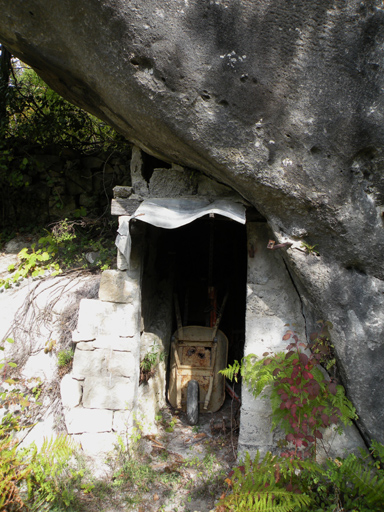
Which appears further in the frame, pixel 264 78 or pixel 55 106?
pixel 55 106

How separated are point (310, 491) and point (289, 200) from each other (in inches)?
89.5

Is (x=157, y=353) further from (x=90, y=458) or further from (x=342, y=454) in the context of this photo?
(x=342, y=454)

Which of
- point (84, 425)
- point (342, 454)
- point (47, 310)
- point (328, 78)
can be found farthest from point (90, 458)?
point (328, 78)

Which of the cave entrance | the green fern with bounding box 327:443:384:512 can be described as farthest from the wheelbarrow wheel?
the green fern with bounding box 327:443:384:512

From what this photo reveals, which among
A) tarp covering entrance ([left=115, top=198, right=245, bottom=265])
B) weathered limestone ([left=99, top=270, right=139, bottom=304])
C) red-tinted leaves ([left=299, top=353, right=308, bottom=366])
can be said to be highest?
tarp covering entrance ([left=115, top=198, right=245, bottom=265])

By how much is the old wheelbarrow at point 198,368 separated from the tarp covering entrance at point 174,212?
67.8 inches

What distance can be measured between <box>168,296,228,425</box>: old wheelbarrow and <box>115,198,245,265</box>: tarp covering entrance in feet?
5.65

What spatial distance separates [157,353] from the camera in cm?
412

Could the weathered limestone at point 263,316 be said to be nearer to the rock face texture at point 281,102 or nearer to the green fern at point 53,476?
the rock face texture at point 281,102

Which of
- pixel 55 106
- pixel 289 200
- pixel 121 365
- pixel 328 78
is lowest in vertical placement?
pixel 121 365

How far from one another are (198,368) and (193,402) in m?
0.41

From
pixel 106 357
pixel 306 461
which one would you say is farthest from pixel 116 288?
pixel 306 461

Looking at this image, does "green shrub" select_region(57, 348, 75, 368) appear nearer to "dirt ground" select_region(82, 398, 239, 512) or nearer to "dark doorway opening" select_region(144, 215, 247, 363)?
"dirt ground" select_region(82, 398, 239, 512)

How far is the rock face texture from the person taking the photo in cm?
269
